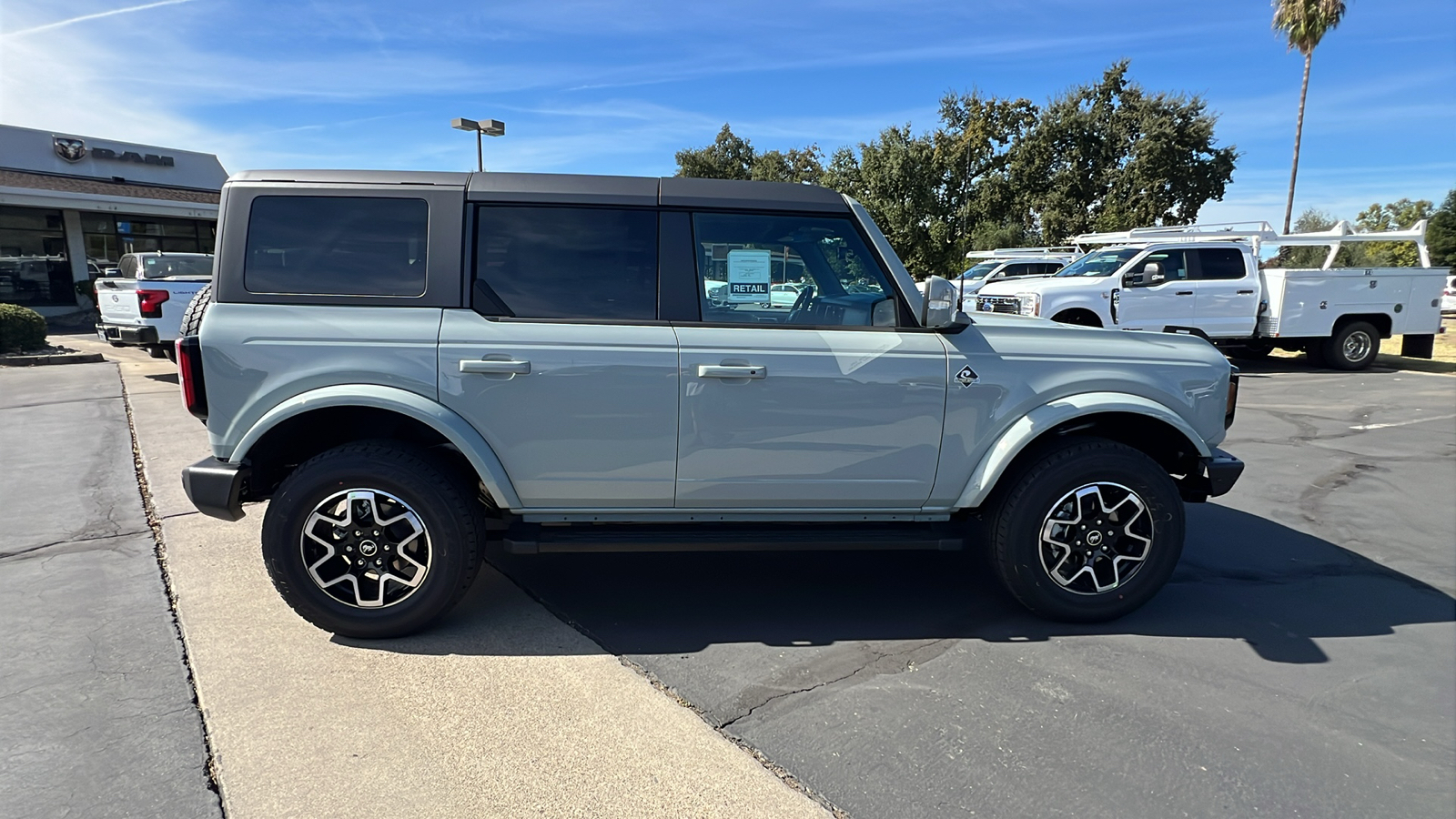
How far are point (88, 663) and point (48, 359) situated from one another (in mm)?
12656

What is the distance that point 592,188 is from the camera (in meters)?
3.59

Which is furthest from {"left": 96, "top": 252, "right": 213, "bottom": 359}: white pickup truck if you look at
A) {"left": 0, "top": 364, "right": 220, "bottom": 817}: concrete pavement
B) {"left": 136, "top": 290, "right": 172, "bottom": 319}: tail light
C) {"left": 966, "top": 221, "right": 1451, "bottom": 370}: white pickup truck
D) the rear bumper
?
{"left": 966, "top": 221, "right": 1451, "bottom": 370}: white pickup truck

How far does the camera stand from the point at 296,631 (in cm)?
361

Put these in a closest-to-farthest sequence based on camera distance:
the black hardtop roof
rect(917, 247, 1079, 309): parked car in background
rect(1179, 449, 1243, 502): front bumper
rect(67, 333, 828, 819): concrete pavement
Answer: rect(67, 333, 828, 819): concrete pavement
the black hardtop roof
rect(1179, 449, 1243, 502): front bumper
rect(917, 247, 1079, 309): parked car in background

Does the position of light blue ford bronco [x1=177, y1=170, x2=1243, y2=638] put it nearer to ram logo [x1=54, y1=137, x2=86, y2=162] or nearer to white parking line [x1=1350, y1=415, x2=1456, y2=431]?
white parking line [x1=1350, y1=415, x2=1456, y2=431]

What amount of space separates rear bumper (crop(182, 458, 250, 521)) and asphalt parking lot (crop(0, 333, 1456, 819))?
0.58 metres

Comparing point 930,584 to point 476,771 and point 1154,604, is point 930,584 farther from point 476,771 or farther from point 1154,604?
point 476,771

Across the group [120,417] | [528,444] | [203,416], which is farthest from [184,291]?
[528,444]

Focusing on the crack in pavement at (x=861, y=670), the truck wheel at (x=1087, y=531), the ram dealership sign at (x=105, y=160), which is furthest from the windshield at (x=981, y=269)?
the ram dealership sign at (x=105, y=160)

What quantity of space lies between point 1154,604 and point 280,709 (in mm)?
3876

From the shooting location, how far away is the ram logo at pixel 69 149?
22333 mm

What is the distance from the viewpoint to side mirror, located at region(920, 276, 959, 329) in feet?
11.6

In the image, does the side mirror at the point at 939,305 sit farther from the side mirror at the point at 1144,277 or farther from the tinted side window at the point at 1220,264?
the tinted side window at the point at 1220,264

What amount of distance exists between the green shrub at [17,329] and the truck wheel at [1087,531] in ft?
51.8
